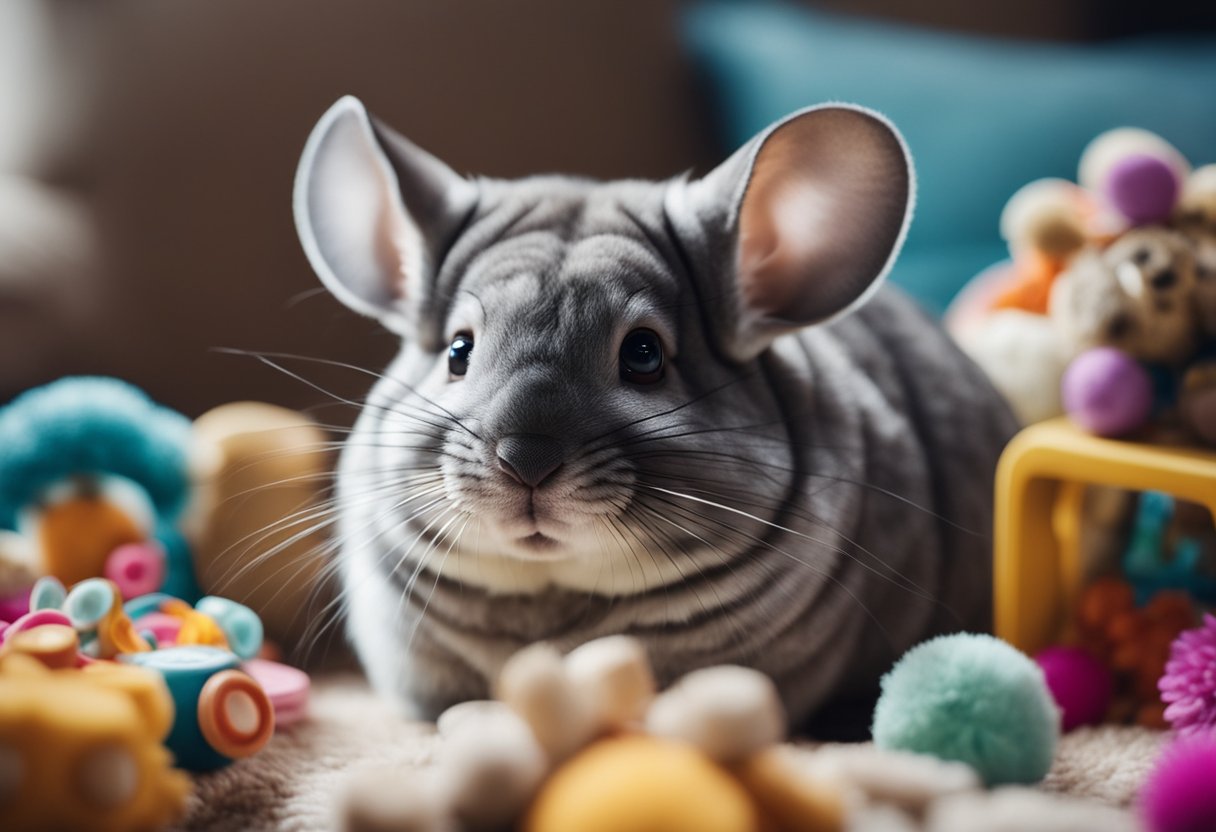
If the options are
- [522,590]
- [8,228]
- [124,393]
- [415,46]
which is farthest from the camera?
[415,46]

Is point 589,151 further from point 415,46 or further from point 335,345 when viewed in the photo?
point 335,345

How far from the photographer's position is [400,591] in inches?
63.8

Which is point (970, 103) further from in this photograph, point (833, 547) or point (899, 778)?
point (899, 778)

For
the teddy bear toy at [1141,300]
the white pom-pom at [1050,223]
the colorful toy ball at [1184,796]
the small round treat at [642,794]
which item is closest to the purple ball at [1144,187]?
the teddy bear toy at [1141,300]

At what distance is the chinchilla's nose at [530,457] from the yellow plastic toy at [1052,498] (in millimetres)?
660

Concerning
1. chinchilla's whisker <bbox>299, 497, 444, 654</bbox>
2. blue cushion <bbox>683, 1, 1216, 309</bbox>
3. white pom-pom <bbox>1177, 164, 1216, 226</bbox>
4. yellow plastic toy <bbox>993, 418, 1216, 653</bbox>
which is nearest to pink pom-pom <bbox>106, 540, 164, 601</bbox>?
chinchilla's whisker <bbox>299, 497, 444, 654</bbox>

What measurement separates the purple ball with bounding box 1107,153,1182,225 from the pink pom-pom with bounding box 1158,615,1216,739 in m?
0.55

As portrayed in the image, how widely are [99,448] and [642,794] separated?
3.86 ft

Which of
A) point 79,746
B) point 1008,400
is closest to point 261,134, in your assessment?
point 1008,400

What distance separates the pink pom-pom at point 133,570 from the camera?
5.58ft

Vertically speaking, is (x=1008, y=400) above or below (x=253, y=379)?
above

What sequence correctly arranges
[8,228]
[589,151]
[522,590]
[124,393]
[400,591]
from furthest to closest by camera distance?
[589,151] < [8,228] < [124,393] < [400,591] < [522,590]

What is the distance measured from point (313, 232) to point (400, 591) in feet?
1.57

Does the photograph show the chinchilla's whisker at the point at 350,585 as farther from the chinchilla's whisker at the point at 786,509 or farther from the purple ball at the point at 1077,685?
the purple ball at the point at 1077,685
